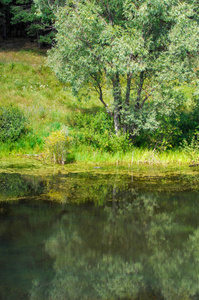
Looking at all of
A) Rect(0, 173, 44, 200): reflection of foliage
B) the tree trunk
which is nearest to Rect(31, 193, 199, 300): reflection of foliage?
Rect(0, 173, 44, 200): reflection of foliage

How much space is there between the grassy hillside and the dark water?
327 centimetres

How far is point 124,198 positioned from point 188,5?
771 centimetres

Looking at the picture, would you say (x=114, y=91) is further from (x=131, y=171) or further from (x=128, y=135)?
(x=131, y=171)

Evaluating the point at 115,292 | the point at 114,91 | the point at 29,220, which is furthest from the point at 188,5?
the point at 115,292

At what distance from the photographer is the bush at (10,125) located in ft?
45.5

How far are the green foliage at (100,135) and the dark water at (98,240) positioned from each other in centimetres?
345

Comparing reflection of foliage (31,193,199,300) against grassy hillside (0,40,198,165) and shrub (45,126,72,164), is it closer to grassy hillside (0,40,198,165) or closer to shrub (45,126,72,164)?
shrub (45,126,72,164)

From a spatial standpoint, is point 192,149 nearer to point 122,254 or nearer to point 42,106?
point 42,106

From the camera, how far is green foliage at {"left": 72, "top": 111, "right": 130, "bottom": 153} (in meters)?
13.2

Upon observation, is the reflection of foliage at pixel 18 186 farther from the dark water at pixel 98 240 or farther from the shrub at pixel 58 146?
the shrub at pixel 58 146

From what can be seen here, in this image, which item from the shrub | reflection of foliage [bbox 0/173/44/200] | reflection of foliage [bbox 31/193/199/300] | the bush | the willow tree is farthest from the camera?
the bush

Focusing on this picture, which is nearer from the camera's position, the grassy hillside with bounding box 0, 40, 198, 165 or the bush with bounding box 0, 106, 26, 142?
the grassy hillside with bounding box 0, 40, 198, 165

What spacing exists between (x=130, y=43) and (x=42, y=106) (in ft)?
21.9

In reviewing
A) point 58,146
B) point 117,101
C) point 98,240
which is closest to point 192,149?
point 117,101
